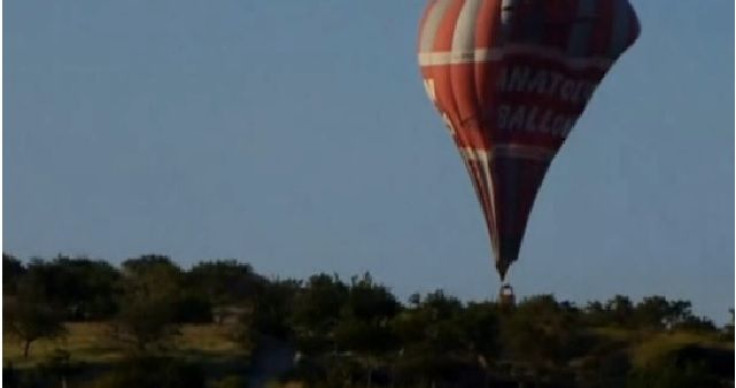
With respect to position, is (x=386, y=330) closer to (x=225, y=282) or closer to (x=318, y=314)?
(x=318, y=314)

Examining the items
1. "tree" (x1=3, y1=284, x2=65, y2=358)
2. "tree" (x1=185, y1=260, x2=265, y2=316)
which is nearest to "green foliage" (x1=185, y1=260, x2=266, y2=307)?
"tree" (x1=185, y1=260, x2=265, y2=316)

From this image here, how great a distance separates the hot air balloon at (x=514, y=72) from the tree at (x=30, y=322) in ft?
30.2

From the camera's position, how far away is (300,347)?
48.8 meters

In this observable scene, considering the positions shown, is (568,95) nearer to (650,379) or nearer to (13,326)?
(650,379)

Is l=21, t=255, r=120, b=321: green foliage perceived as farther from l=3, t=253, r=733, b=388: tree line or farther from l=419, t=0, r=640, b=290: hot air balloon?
l=419, t=0, r=640, b=290: hot air balloon

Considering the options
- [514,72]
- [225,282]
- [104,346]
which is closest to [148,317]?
[104,346]

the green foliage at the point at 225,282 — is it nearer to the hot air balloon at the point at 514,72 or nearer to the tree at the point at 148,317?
the tree at the point at 148,317

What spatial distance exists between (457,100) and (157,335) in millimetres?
8702

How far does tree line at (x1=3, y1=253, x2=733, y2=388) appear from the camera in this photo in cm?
4588

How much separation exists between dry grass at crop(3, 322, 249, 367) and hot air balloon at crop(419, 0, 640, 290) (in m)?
6.50

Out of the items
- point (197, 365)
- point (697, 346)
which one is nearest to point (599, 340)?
point (697, 346)

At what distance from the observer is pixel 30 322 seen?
48.8 meters

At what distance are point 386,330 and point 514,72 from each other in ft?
22.0

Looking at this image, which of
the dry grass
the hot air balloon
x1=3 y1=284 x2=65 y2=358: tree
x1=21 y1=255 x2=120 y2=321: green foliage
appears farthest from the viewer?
x1=21 y1=255 x2=120 y2=321: green foliage
